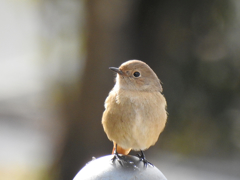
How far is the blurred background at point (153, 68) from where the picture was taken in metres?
6.68

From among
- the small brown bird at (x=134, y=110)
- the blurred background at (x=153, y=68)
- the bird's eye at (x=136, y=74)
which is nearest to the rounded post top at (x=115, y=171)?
the small brown bird at (x=134, y=110)

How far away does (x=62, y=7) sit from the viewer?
7355 mm

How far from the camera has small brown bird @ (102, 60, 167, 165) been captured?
119 inches

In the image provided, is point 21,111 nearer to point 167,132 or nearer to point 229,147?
point 167,132

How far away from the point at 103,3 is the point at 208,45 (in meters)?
2.19

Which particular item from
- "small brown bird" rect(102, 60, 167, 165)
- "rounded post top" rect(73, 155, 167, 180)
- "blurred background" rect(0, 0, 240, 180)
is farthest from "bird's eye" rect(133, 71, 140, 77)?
"blurred background" rect(0, 0, 240, 180)

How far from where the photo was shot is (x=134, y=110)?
3.04 metres

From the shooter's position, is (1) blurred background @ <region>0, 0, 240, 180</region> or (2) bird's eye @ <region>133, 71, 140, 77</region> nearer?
(2) bird's eye @ <region>133, 71, 140, 77</region>

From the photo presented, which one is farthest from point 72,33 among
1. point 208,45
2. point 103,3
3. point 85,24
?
point 208,45

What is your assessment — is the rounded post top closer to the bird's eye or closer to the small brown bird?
the small brown bird

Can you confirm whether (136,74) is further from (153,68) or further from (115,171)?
(153,68)

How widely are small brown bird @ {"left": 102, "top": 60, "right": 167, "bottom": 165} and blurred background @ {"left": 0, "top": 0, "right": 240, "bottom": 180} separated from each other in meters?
3.41

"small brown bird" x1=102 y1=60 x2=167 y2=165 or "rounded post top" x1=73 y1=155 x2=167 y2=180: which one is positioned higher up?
"small brown bird" x1=102 y1=60 x2=167 y2=165

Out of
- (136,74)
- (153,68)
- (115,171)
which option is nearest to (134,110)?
(136,74)
